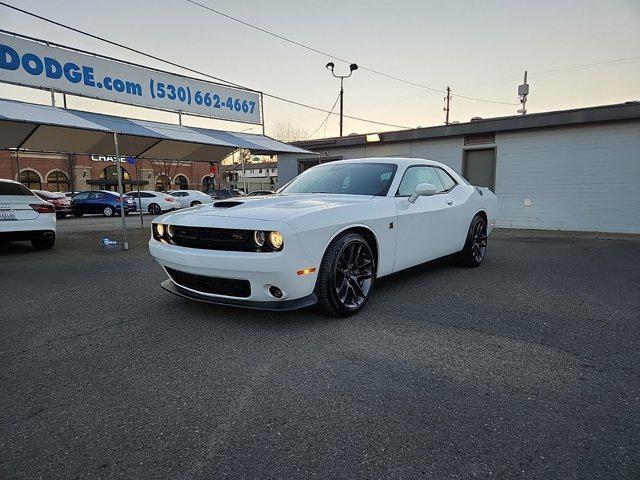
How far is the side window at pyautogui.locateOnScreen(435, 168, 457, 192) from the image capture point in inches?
199

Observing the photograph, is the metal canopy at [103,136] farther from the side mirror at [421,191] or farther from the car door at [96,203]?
the car door at [96,203]

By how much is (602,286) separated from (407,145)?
32.2 ft

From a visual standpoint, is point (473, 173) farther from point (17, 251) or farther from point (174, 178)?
point (174, 178)

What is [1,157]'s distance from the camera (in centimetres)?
3731

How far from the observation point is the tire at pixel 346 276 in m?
3.21

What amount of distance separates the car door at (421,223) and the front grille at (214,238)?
5.29 ft

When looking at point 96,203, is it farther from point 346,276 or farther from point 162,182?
point 162,182

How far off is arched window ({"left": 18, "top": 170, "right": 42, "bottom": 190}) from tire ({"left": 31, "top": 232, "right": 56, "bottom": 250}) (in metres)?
39.1

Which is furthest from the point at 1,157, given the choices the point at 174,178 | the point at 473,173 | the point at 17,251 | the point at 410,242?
the point at 410,242

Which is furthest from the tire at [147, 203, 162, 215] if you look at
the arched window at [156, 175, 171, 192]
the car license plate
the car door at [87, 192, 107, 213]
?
the arched window at [156, 175, 171, 192]

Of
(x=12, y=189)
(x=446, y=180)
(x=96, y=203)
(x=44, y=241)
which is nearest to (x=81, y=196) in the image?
(x=96, y=203)

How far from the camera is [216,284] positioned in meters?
3.16

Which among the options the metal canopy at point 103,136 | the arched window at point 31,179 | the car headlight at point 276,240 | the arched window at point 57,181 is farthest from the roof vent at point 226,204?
the arched window at point 57,181

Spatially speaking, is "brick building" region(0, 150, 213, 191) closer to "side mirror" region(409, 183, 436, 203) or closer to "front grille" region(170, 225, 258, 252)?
"front grille" region(170, 225, 258, 252)
